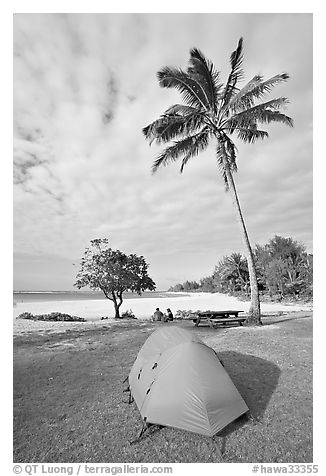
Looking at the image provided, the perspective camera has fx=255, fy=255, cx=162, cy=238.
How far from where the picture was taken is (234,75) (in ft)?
35.3

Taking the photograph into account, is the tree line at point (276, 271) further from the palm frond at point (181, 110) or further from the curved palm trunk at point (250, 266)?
the palm frond at point (181, 110)

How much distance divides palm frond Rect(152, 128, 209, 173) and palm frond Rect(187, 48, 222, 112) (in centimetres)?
127

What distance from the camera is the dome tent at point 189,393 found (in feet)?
13.9

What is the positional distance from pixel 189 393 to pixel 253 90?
1063cm

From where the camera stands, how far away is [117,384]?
639 cm

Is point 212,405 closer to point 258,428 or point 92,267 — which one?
point 258,428

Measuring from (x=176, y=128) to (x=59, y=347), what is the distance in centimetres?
990

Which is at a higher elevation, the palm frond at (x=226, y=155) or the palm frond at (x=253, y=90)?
the palm frond at (x=253, y=90)

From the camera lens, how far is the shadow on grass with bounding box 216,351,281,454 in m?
4.57

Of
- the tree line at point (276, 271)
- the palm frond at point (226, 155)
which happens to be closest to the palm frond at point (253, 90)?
the palm frond at point (226, 155)

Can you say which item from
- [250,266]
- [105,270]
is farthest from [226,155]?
[105,270]

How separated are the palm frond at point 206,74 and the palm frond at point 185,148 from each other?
127 cm

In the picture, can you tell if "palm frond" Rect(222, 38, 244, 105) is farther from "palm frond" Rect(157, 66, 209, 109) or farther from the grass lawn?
the grass lawn
